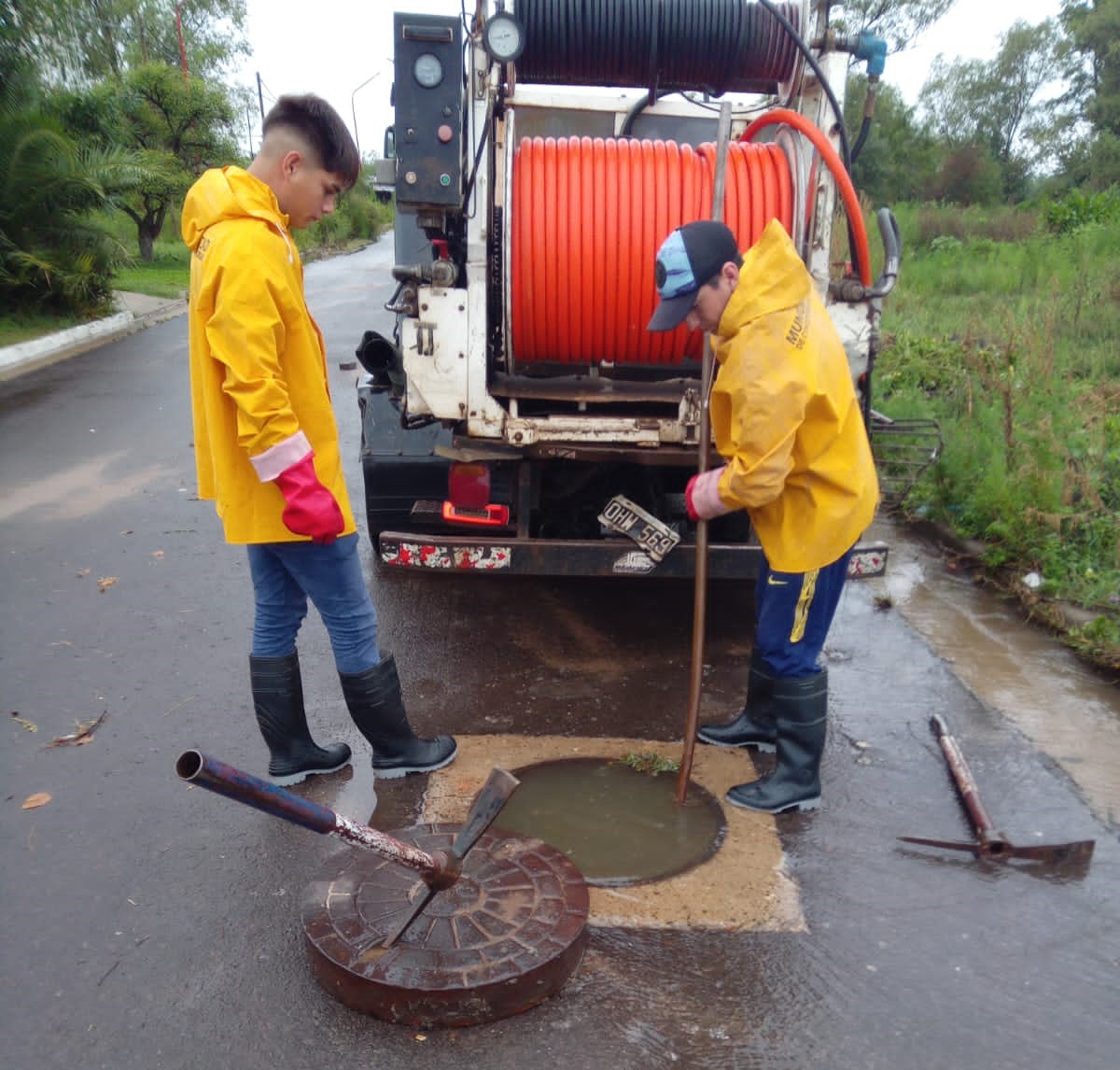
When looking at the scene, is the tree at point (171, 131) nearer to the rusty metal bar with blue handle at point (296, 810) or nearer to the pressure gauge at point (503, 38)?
the pressure gauge at point (503, 38)

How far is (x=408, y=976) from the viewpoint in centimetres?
260

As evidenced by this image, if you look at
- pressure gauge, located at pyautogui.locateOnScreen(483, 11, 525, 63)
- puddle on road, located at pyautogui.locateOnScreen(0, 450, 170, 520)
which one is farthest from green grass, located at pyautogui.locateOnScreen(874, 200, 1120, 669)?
puddle on road, located at pyautogui.locateOnScreen(0, 450, 170, 520)

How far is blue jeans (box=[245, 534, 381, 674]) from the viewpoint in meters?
3.38

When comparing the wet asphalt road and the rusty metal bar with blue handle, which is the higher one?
the rusty metal bar with blue handle

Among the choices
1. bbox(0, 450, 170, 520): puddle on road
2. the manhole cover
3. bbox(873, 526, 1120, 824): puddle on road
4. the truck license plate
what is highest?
the truck license plate

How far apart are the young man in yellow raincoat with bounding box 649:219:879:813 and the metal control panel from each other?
3.78 ft

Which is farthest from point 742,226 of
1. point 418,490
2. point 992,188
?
point 992,188

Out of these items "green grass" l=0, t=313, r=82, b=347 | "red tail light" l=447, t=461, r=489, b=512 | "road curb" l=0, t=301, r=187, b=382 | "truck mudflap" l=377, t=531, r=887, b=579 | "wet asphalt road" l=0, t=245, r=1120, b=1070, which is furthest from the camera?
"green grass" l=0, t=313, r=82, b=347

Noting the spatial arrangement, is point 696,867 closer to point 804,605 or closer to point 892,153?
point 804,605

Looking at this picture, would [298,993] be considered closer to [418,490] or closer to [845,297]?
[418,490]

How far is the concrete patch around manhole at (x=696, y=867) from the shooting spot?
9.85ft

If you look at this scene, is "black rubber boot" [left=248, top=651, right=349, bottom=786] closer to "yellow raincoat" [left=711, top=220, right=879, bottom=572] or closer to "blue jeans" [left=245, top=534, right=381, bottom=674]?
"blue jeans" [left=245, top=534, right=381, bottom=674]

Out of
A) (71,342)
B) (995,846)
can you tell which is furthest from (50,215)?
(995,846)

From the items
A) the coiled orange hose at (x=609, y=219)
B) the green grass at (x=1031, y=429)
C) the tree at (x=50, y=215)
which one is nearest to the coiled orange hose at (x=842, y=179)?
the coiled orange hose at (x=609, y=219)
